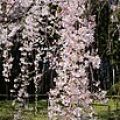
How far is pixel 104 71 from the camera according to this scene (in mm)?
18516

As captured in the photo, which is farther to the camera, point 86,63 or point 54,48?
point 54,48

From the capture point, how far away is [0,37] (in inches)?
238

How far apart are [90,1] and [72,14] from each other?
863mm

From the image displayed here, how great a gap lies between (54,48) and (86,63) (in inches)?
43.4

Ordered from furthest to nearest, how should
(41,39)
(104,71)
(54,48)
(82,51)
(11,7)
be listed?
1. (104,71)
2. (41,39)
3. (54,48)
4. (11,7)
5. (82,51)

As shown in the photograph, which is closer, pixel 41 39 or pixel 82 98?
pixel 82 98

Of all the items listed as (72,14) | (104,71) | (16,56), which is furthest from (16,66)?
(72,14)

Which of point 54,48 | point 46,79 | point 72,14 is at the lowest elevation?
point 46,79

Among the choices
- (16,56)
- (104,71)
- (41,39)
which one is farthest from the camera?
(104,71)

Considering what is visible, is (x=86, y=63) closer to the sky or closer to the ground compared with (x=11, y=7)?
closer to the ground

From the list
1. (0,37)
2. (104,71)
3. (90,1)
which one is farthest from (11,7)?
(104,71)

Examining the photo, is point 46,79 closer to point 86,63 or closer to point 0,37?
point 0,37

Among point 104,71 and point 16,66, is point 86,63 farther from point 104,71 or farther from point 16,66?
point 104,71

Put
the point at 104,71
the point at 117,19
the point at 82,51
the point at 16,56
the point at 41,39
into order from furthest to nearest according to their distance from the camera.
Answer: the point at 104,71 → the point at 16,56 → the point at 41,39 → the point at 117,19 → the point at 82,51
